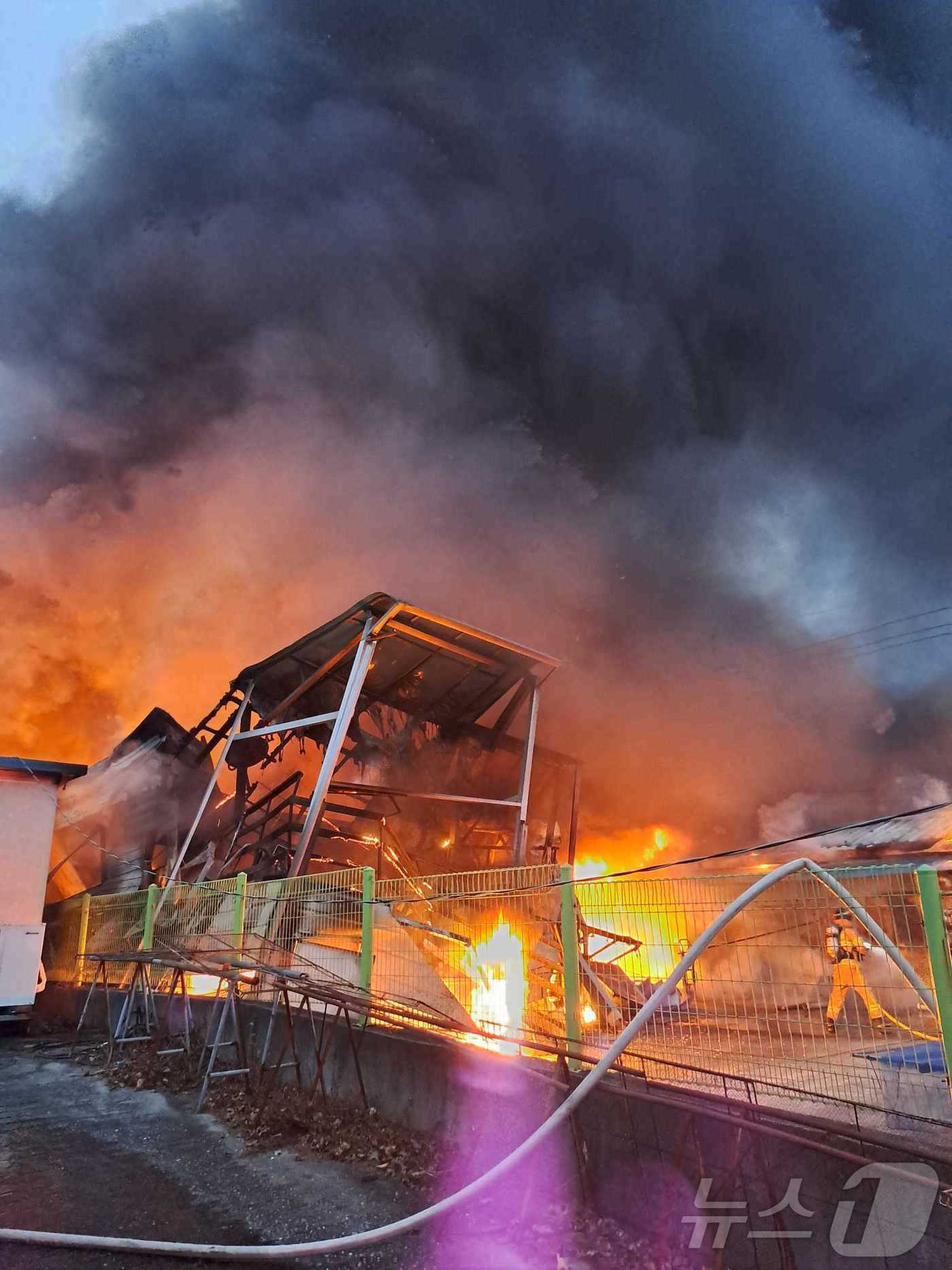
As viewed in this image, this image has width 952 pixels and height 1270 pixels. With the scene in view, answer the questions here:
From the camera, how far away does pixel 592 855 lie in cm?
2814

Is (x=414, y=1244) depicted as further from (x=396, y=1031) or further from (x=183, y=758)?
(x=183, y=758)

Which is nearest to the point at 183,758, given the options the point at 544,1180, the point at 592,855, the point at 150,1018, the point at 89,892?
the point at 89,892

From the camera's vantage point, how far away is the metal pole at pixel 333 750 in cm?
1619

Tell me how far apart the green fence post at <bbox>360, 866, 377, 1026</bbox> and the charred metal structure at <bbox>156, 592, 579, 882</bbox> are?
7931 mm

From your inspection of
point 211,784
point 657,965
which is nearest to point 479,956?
point 657,965

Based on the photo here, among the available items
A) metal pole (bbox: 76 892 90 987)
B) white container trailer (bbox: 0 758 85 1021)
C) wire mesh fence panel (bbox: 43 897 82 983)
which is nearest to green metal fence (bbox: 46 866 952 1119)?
white container trailer (bbox: 0 758 85 1021)

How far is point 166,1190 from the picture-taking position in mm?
5965

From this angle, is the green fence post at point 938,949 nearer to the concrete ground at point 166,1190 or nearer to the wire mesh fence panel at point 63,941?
the concrete ground at point 166,1190

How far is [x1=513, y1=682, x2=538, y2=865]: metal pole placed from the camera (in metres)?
19.8

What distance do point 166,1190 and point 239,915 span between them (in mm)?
5269

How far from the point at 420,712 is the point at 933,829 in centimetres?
1361

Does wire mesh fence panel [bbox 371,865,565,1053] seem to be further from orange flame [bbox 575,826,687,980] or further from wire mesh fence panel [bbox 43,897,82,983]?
wire mesh fence panel [bbox 43,897,82,983]

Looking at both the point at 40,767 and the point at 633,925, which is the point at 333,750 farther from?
the point at 633,925

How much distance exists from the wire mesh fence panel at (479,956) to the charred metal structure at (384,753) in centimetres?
821
